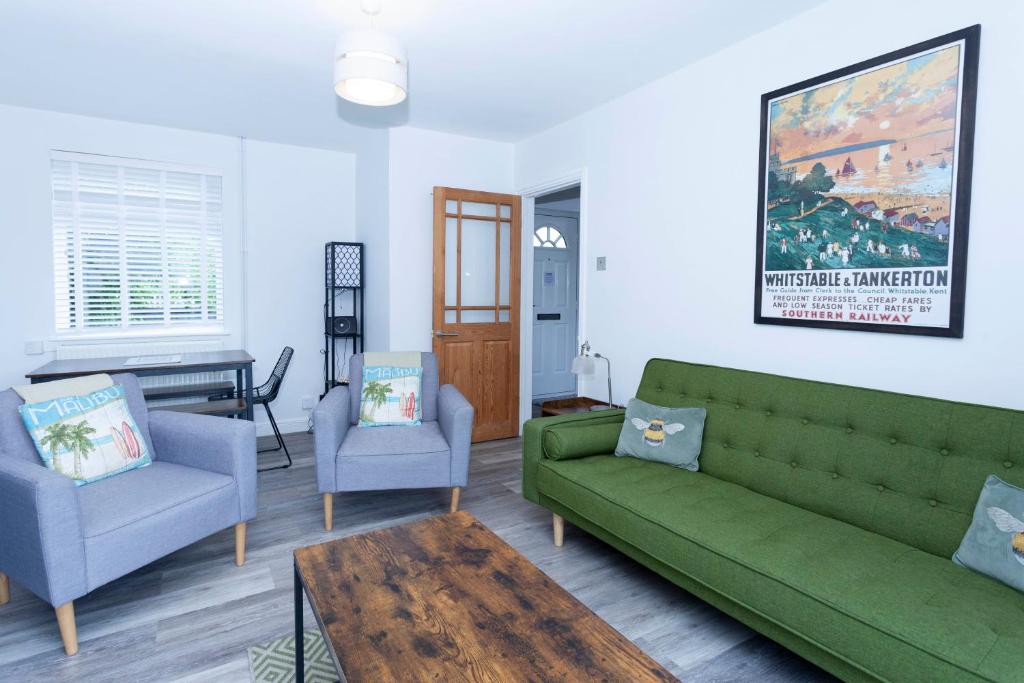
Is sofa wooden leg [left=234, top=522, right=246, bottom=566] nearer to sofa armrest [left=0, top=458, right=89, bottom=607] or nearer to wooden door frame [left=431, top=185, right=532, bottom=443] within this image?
sofa armrest [left=0, top=458, right=89, bottom=607]

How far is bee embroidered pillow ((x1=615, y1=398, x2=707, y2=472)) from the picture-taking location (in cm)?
264

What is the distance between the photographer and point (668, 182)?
3330mm

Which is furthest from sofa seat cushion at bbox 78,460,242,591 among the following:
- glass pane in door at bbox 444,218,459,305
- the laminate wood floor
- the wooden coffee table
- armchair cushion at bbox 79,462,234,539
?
glass pane in door at bbox 444,218,459,305

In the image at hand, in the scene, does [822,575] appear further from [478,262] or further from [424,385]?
[478,262]

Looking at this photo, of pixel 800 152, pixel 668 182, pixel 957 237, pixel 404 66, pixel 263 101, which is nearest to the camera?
pixel 957 237

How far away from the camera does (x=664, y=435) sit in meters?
2.71

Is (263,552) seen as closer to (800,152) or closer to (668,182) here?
(668,182)

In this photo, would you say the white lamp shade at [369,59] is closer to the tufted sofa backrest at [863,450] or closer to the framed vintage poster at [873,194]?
the framed vintage poster at [873,194]

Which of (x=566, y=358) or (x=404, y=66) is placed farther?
(x=566, y=358)

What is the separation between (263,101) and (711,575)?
381 centimetres

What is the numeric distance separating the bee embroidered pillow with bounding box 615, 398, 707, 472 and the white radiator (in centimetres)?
347

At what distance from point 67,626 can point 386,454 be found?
1.38 meters

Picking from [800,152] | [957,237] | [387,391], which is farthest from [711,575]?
[387,391]

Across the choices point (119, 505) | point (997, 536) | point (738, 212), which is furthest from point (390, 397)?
point (997, 536)
